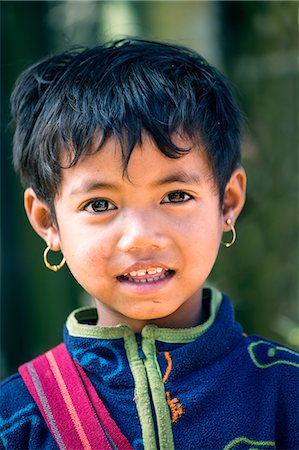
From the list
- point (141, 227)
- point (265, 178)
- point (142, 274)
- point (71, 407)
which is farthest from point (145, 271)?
point (265, 178)

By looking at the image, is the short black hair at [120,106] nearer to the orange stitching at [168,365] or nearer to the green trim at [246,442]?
the orange stitching at [168,365]

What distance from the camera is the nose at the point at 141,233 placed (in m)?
1.57

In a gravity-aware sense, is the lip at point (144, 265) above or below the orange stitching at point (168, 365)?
above

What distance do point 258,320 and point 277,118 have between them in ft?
3.28

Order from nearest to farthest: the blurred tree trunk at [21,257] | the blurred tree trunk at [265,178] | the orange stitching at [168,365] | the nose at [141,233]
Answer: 1. the nose at [141,233]
2. the orange stitching at [168,365]
3. the blurred tree trunk at [21,257]
4. the blurred tree trunk at [265,178]

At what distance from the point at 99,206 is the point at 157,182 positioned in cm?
14

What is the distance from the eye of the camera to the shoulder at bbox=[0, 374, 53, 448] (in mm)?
1642

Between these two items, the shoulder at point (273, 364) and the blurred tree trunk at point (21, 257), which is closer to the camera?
the shoulder at point (273, 364)

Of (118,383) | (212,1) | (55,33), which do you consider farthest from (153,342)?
Result: (212,1)

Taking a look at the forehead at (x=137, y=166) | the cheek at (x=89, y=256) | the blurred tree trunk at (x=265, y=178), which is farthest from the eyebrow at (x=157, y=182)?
the blurred tree trunk at (x=265, y=178)

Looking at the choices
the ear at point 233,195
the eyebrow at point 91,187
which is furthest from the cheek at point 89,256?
the ear at point 233,195

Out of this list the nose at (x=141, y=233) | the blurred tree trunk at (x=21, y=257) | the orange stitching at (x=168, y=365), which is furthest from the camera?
the blurred tree trunk at (x=21, y=257)

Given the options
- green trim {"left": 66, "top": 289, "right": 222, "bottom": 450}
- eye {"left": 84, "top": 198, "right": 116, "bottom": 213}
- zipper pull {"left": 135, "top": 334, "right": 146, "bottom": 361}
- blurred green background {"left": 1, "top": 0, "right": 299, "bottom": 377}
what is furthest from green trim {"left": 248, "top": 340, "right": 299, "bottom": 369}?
blurred green background {"left": 1, "top": 0, "right": 299, "bottom": 377}

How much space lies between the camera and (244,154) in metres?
3.59
